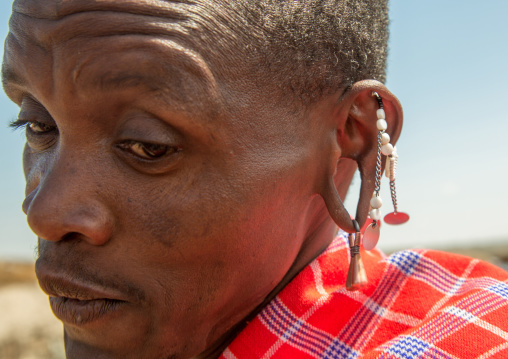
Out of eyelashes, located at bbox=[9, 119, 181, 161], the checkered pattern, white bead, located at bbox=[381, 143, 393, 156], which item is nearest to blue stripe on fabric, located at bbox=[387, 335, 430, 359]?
the checkered pattern

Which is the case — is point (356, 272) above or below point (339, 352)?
above

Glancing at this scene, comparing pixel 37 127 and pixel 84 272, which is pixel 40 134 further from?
pixel 84 272

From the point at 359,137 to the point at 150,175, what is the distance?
846mm

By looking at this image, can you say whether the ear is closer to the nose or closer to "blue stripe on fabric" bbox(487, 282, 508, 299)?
"blue stripe on fabric" bbox(487, 282, 508, 299)

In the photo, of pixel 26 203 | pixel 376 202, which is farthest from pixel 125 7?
pixel 376 202

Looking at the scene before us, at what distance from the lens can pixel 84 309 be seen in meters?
1.64

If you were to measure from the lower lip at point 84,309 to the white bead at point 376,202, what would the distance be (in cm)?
100

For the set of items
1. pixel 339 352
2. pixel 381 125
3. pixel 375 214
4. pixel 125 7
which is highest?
pixel 125 7

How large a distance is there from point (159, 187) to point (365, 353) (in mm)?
958

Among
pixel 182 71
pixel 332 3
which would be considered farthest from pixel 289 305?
pixel 332 3

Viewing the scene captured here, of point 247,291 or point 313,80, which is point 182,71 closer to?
point 313,80

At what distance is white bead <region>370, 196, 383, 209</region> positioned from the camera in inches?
77.6

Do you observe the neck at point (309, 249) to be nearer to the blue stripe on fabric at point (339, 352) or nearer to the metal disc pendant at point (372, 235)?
the metal disc pendant at point (372, 235)

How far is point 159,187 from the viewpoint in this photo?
162 cm
